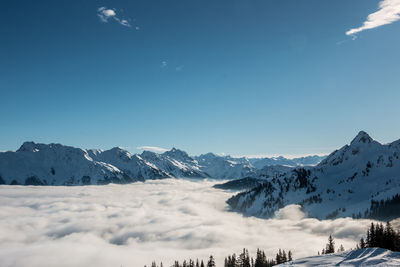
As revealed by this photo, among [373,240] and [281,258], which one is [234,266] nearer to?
[281,258]

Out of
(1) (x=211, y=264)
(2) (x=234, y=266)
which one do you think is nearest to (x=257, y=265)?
(2) (x=234, y=266)

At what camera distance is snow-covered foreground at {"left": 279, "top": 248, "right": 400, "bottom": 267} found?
41000 millimetres

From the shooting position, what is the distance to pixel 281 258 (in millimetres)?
130500

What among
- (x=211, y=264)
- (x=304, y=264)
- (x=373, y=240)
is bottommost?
(x=211, y=264)

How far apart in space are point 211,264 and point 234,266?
102 feet

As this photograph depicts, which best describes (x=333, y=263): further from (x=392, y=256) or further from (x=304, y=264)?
(x=392, y=256)

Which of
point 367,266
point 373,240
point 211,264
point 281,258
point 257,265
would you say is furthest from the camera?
point 257,265

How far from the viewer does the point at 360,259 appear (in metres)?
43.8

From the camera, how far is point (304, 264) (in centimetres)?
4481

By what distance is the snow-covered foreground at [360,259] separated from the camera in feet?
135

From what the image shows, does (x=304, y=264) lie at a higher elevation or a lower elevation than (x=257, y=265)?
higher

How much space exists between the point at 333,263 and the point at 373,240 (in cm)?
6278

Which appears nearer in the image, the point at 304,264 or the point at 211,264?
the point at 304,264

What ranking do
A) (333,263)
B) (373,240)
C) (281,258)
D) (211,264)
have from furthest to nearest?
(281,258), (211,264), (373,240), (333,263)
